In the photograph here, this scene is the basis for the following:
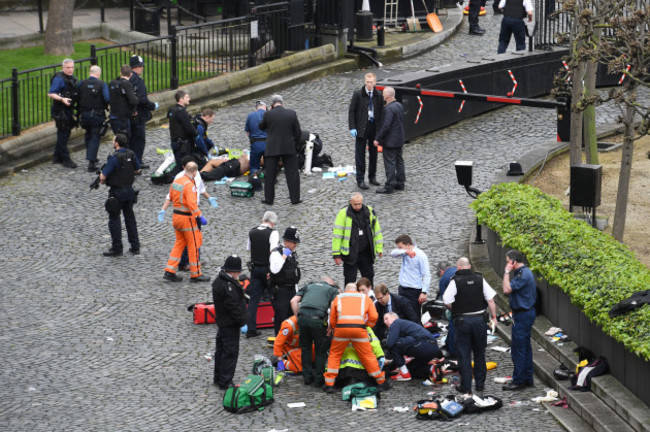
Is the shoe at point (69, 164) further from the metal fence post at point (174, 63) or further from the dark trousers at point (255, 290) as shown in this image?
the dark trousers at point (255, 290)

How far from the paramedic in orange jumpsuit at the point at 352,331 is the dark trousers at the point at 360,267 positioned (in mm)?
1970

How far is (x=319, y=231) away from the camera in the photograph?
17266mm

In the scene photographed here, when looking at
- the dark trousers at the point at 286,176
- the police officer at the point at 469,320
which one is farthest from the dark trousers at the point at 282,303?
the dark trousers at the point at 286,176

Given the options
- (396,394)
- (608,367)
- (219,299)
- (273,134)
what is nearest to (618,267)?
(608,367)

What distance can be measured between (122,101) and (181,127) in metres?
1.30

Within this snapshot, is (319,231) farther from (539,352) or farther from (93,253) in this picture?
(539,352)

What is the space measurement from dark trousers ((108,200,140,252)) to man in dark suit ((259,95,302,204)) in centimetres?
264

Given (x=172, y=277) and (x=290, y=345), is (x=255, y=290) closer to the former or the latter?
(x=290, y=345)

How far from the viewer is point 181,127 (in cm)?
1908

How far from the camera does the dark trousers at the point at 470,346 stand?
12.7 metres

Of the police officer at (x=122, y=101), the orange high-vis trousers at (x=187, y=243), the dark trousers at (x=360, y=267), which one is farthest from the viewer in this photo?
the police officer at (x=122, y=101)

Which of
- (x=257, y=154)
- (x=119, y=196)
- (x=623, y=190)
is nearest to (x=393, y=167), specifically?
(x=257, y=154)

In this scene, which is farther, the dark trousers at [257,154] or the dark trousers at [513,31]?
the dark trousers at [513,31]

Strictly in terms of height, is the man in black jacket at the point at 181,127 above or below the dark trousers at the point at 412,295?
above
